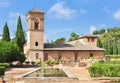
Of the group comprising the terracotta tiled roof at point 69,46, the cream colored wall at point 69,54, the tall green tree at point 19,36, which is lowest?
the cream colored wall at point 69,54

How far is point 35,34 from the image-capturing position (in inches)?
2045

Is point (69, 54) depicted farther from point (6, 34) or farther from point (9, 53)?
point (9, 53)

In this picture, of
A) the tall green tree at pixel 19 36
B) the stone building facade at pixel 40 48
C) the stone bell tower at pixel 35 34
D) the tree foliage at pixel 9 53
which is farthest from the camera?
the tall green tree at pixel 19 36

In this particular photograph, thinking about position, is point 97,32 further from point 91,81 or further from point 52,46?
point 91,81

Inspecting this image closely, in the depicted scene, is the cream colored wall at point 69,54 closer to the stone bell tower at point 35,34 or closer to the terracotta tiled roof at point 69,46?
the terracotta tiled roof at point 69,46

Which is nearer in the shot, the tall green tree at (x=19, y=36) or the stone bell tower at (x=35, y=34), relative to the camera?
the stone bell tower at (x=35, y=34)

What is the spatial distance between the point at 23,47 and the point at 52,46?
→ 8.56 meters

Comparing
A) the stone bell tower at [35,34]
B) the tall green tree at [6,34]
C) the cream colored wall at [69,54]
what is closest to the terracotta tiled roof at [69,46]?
the cream colored wall at [69,54]

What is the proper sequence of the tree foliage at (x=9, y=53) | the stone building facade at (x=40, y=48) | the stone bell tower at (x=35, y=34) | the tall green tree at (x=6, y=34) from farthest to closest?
the tall green tree at (x=6, y=34)
the stone building facade at (x=40, y=48)
the stone bell tower at (x=35, y=34)
the tree foliage at (x=9, y=53)

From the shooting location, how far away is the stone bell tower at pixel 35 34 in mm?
51531

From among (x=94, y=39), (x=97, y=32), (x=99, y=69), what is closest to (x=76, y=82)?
(x=99, y=69)

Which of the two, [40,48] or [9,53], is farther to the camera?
[40,48]

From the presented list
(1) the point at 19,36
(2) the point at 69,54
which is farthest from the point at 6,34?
(2) the point at 69,54

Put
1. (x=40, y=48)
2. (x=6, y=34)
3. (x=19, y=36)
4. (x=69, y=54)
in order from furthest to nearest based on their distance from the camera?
(x=19, y=36) < (x=6, y=34) < (x=69, y=54) < (x=40, y=48)
